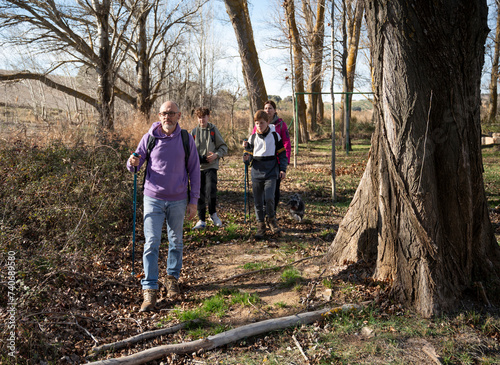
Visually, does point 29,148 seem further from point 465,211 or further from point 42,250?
point 465,211

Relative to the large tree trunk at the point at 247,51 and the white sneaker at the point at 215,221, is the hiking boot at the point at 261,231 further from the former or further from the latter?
the large tree trunk at the point at 247,51

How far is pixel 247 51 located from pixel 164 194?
7865 mm

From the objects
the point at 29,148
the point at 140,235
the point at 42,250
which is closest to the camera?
the point at 42,250

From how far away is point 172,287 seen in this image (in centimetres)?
428

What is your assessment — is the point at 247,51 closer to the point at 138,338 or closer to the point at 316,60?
the point at 316,60

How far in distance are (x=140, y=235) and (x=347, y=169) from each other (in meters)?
8.09

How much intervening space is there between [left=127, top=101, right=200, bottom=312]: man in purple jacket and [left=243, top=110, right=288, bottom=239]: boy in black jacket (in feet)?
6.29

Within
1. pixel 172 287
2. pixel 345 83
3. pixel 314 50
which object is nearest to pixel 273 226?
pixel 172 287

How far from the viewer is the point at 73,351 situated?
10.8 feet

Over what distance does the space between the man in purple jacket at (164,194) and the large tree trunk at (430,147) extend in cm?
Result: 220

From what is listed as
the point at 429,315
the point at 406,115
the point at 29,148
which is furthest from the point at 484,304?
the point at 29,148

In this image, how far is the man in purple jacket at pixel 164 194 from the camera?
4.09 metres

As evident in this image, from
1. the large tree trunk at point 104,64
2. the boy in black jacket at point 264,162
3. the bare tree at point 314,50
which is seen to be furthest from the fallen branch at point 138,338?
the bare tree at point 314,50

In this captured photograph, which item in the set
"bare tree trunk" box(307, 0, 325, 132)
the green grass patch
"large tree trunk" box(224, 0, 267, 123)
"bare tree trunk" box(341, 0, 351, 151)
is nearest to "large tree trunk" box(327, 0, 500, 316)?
the green grass patch
